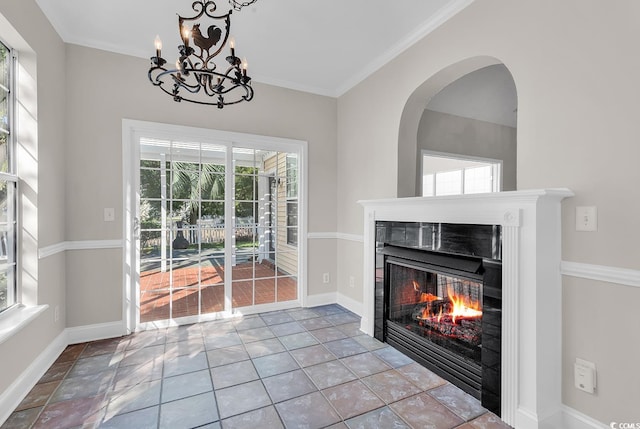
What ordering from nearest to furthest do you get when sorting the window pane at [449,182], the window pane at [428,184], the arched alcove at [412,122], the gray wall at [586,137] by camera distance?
the gray wall at [586,137], the arched alcove at [412,122], the window pane at [449,182], the window pane at [428,184]

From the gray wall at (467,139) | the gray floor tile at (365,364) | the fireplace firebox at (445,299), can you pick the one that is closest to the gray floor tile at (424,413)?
the fireplace firebox at (445,299)

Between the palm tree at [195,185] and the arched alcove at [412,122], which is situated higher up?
the arched alcove at [412,122]

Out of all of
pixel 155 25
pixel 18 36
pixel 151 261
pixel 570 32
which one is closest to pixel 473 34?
pixel 570 32

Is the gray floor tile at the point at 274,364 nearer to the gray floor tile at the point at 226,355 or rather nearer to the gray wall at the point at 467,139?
the gray floor tile at the point at 226,355

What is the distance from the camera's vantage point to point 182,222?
339 cm

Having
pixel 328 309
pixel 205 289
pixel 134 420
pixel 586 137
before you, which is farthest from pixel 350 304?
pixel 586 137

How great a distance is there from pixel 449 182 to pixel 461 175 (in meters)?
0.25

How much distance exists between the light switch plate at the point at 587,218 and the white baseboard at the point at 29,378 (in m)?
3.52

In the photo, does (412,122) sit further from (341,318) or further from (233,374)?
(233,374)

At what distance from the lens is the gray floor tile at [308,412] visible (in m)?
1.82

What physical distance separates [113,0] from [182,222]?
2020 millimetres

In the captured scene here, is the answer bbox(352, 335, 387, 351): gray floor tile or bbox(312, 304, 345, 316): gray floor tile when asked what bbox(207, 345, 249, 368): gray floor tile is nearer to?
bbox(352, 335, 387, 351): gray floor tile

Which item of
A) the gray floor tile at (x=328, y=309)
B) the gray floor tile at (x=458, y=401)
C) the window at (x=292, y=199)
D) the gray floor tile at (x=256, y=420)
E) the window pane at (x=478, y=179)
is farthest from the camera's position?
the window pane at (x=478, y=179)

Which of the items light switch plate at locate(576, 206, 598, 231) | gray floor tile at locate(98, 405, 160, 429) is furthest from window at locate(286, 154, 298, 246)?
light switch plate at locate(576, 206, 598, 231)
